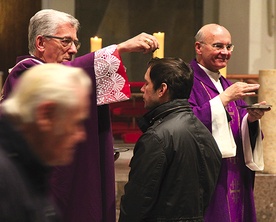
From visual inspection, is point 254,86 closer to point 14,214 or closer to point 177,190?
point 177,190

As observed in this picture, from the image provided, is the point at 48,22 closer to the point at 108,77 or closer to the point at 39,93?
the point at 108,77

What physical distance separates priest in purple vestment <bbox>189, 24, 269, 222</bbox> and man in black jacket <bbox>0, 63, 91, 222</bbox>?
2.28 metres

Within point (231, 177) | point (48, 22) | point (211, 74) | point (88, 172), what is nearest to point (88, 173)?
point (88, 172)

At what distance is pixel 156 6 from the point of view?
906 centimetres

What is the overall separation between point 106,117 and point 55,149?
1.51m

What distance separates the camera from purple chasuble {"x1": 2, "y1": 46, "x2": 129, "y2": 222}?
3.35 m

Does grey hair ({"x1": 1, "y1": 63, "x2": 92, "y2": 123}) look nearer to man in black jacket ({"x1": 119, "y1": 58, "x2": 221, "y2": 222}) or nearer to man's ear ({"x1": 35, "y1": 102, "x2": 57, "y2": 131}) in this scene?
man's ear ({"x1": 35, "y1": 102, "x2": 57, "y2": 131})

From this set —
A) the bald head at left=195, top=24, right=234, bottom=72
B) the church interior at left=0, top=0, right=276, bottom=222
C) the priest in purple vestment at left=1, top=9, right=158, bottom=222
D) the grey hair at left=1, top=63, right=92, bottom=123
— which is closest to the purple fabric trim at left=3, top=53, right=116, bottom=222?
the priest in purple vestment at left=1, top=9, right=158, bottom=222

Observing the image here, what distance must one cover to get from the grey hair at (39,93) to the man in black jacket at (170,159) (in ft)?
4.50

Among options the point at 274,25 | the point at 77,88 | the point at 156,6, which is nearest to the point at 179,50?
the point at 156,6

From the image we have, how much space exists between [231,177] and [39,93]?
2.61 m

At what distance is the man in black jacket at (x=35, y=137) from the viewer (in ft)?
6.17

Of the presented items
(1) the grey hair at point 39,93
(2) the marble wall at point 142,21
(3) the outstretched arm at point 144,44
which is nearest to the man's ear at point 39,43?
(3) the outstretched arm at point 144,44

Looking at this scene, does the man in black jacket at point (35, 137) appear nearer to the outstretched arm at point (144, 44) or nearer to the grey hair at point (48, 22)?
the outstretched arm at point (144, 44)
